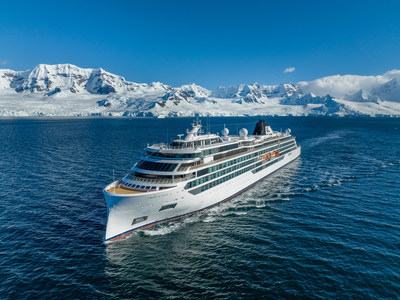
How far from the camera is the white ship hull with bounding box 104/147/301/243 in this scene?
28.5 meters

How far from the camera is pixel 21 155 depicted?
73.6 metres

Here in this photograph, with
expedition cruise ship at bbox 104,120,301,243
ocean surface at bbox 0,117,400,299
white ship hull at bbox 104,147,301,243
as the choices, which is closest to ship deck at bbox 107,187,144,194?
expedition cruise ship at bbox 104,120,301,243

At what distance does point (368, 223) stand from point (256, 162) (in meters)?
22.4

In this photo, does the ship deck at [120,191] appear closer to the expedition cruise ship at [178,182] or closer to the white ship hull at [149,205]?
the expedition cruise ship at [178,182]

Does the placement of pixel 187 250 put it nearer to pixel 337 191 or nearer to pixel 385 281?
pixel 385 281

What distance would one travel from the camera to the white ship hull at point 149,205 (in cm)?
2852

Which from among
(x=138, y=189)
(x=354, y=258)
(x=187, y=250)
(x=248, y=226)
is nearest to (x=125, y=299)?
(x=187, y=250)

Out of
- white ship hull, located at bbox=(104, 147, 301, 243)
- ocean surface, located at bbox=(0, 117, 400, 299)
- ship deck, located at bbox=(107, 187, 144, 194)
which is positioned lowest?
ocean surface, located at bbox=(0, 117, 400, 299)

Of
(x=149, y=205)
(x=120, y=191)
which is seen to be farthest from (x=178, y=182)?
(x=120, y=191)

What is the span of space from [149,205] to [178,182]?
496 cm

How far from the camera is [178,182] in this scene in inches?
1268

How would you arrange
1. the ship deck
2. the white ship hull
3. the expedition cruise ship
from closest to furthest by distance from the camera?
1. the white ship hull
2. the expedition cruise ship
3. the ship deck

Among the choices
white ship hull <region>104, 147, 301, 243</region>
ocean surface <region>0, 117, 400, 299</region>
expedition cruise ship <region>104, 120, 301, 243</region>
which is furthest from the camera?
expedition cruise ship <region>104, 120, 301, 243</region>

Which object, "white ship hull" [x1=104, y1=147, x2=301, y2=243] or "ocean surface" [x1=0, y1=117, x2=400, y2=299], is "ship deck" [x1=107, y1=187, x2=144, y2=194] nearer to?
"white ship hull" [x1=104, y1=147, x2=301, y2=243]
